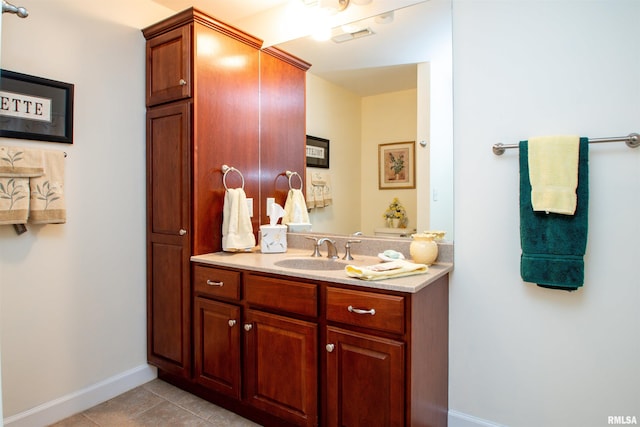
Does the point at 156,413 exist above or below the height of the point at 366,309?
below

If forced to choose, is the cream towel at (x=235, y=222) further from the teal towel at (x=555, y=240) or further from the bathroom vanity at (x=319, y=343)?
the teal towel at (x=555, y=240)

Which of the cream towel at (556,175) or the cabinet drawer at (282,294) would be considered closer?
the cream towel at (556,175)

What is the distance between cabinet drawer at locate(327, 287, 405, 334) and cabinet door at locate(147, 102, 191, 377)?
99 centimetres

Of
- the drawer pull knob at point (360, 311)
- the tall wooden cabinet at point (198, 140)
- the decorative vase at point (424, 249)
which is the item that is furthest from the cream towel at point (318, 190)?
the drawer pull knob at point (360, 311)

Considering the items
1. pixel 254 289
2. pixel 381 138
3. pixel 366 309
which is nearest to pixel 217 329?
pixel 254 289

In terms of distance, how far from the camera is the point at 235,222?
2234mm

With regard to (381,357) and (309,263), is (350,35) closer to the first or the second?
(309,263)

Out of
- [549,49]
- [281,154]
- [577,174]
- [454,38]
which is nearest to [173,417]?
[281,154]

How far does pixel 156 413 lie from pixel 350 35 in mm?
2402

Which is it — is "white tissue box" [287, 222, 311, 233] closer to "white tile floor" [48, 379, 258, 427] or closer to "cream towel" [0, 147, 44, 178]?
"white tile floor" [48, 379, 258, 427]

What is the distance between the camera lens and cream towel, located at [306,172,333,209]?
239 centimetres

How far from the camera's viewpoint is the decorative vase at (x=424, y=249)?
1.83m

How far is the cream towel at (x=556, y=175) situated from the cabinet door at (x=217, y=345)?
59.3 inches

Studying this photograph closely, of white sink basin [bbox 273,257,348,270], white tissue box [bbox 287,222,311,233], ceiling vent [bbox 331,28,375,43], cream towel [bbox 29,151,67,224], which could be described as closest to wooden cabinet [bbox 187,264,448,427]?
white sink basin [bbox 273,257,348,270]
